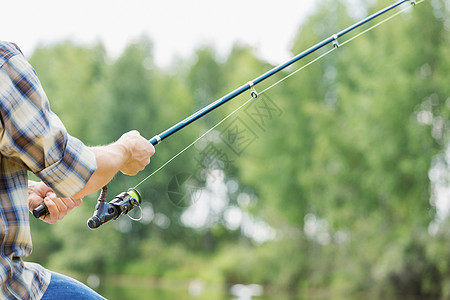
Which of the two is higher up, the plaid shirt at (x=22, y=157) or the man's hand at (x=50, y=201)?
the man's hand at (x=50, y=201)

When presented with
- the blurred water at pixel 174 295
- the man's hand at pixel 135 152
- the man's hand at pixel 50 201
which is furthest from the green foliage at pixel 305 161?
the man's hand at pixel 135 152

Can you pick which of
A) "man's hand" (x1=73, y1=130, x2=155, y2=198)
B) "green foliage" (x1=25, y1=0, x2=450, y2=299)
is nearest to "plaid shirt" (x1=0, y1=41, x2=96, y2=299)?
"man's hand" (x1=73, y1=130, x2=155, y2=198)

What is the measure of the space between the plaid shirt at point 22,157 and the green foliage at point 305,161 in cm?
823

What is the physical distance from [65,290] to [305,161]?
19884 millimetres

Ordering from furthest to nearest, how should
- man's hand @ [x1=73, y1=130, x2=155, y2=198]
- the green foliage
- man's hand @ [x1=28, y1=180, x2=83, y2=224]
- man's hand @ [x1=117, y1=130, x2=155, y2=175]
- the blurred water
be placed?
1. the green foliage
2. the blurred water
3. man's hand @ [x1=28, y1=180, x2=83, y2=224]
4. man's hand @ [x1=117, y1=130, x2=155, y2=175]
5. man's hand @ [x1=73, y1=130, x2=155, y2=198]

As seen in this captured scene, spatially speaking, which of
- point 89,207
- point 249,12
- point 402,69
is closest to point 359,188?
point 402,69

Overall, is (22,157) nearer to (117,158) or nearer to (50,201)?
(117,158)

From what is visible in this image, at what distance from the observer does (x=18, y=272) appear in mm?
1285

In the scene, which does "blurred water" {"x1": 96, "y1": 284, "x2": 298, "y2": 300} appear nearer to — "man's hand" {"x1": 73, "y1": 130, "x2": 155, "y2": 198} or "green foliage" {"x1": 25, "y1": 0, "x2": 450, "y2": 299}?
"green foliage" {"x1": 25, "y1": 0, "x2": 450, "y2": 299}

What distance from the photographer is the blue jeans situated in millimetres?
1400

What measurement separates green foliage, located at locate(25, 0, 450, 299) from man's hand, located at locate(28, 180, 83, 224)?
7.85 metres

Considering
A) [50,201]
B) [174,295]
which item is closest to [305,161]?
[174,295]

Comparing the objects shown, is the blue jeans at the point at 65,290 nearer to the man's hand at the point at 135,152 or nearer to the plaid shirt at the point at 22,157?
the plaid shirt at the point at 22,157

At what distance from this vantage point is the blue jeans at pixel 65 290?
140 centimetres
